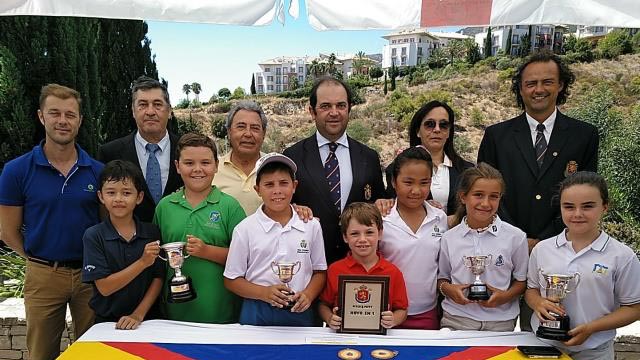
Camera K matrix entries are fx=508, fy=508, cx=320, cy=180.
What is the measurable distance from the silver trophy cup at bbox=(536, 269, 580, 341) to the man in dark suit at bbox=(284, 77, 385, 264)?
1.41 m

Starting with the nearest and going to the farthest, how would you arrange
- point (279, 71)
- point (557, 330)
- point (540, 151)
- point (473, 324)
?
point (557, 330)
point (473, 324)
point (540, 151)
point (279, 71)

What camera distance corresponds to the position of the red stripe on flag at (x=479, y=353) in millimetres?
2502

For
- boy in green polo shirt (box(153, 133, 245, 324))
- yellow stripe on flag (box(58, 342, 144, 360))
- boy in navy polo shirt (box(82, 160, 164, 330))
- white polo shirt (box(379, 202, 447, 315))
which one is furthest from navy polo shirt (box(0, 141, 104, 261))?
white polo shirt (box(379, 202, 447, 315))

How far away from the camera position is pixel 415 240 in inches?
122

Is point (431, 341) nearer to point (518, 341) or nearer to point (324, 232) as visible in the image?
point (518, 341)

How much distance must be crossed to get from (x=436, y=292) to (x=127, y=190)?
200 cm

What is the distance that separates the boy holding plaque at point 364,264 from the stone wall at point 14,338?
2819mm

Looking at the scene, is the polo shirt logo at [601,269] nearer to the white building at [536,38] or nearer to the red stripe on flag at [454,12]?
the red stripe on flag at [454,12]

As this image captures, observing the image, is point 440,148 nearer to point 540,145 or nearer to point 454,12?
point 540,145

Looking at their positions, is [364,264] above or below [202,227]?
below

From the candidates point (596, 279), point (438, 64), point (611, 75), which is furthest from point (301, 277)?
point (438, 64)

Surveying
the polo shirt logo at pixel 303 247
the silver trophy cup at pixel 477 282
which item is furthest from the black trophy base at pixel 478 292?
the polo shirt logo at pixel 303 247

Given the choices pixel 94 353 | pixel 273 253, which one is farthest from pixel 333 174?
pixel 94 353

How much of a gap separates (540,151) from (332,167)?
143 cm
